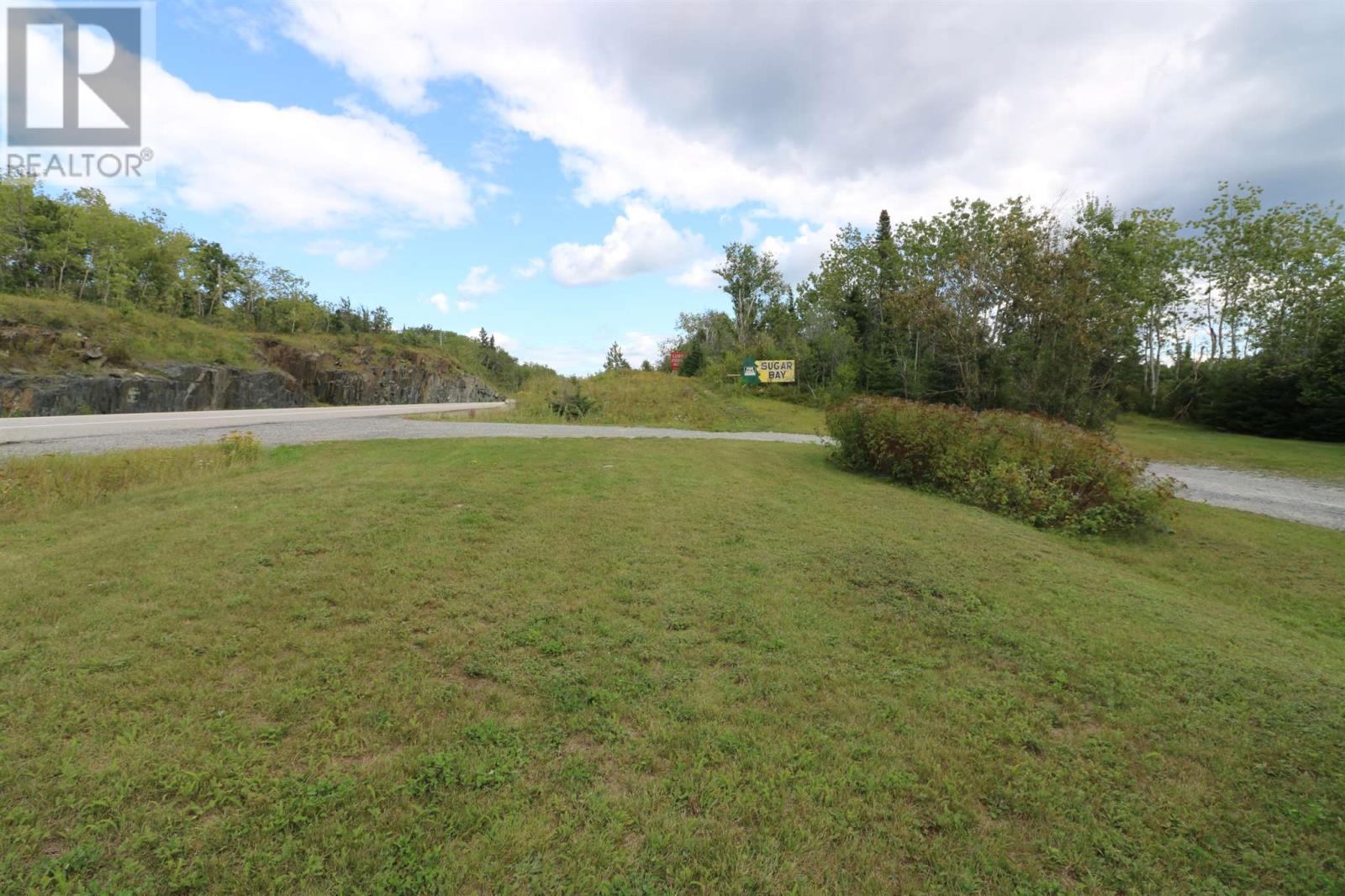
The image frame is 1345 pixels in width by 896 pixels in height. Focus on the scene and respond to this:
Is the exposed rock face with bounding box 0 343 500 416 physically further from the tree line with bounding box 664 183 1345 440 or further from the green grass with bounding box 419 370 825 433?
the tree line with bounding box 664 183 1345 440

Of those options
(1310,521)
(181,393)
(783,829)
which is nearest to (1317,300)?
(1310,521)

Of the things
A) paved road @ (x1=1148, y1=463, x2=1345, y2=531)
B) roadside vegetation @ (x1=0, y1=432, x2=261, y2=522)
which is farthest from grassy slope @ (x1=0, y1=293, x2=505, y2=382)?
paved road @ (x1=1148, y1=463, x2=1345, y2=531)

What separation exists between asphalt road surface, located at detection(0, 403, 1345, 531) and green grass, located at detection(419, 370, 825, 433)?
2295mm

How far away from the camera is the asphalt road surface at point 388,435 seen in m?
8.77

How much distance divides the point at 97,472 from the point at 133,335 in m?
22.5

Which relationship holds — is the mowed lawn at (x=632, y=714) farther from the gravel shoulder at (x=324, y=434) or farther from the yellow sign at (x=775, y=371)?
the yellow sign at (x=775, y=371)

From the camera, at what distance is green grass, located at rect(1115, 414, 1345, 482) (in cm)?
1319

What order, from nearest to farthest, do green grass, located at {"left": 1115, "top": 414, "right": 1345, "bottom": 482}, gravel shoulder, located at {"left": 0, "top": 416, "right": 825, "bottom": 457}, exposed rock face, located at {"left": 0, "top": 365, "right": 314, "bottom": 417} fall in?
1. gravel shoulder, located at {"left": 0, "top": 416, "right": 825, "bottom": 457}
2. green grass, located at {"left": 1115, "top": 414, "right": 1345, "bottom": 482}
3. exposed rock face, located at {"left": 0, "top": 365, "right": 314, "bottom": 417}

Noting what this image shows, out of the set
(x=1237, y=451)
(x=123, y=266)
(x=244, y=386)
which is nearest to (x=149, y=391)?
(x=244, y=386)

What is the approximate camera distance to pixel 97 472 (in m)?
6.47

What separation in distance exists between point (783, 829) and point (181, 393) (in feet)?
93.6

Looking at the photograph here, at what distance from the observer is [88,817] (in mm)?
1895

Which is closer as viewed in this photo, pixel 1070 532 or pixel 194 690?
pixel 194 690

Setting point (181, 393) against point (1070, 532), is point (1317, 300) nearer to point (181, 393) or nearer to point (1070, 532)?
point (1070, 532)
